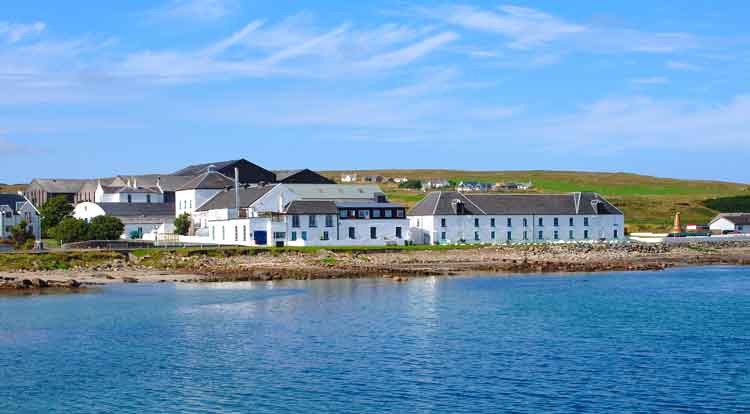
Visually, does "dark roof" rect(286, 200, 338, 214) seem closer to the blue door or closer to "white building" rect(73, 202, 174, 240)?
the blue door

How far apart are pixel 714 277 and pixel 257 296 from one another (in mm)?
30055

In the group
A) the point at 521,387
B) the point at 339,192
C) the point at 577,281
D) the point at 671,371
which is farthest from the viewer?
the point at 339,192

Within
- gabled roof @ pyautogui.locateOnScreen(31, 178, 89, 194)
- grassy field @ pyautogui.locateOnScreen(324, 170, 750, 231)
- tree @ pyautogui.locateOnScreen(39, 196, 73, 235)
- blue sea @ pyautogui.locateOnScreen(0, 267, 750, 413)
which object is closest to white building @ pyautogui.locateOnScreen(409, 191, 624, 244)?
grassy field @ pyautogui.locateOnScreen(324, 170, 750, 231)

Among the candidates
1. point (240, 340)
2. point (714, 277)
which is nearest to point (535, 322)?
point (240, 340)

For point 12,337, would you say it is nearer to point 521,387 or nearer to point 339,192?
point 521,387

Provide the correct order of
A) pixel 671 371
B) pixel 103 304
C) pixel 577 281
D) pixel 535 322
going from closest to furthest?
pixel 671 371, pixel 535 322, pixel 103 304, pixel 577 281

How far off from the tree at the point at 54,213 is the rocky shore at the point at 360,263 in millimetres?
35886

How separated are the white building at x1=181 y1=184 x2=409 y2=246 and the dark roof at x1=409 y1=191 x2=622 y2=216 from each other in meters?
4.06

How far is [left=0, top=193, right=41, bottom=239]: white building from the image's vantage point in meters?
92.6

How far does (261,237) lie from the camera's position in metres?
75.4

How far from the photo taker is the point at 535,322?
38.5m

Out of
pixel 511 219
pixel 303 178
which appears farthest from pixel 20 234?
pixel 511 219

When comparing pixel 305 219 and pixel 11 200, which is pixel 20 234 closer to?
pixel 11 200

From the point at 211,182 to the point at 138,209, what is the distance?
837 cm
